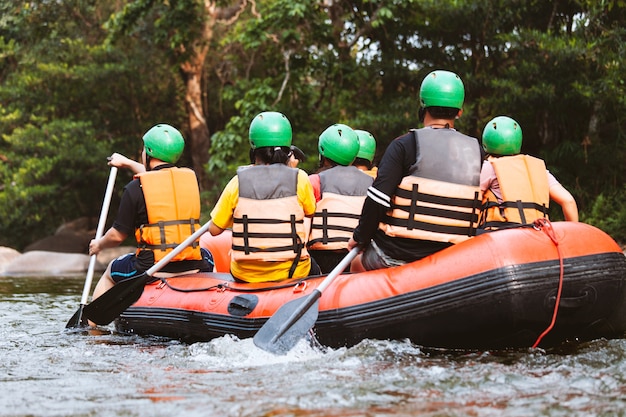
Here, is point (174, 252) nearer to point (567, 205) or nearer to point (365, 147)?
point (365, 147)

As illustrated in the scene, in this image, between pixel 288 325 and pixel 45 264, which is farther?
pixel 45 264

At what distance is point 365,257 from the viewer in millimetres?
4629

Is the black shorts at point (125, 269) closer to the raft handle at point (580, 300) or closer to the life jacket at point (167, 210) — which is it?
the life jacket at point (167, 210)

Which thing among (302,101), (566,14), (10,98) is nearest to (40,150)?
(10,98)

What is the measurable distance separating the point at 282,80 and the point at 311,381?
10.4 m

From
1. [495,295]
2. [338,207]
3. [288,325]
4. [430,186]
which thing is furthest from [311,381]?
[338,207]

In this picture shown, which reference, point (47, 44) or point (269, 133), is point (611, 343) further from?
point (47, 44)

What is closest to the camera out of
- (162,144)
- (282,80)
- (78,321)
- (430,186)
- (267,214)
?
(430,186)

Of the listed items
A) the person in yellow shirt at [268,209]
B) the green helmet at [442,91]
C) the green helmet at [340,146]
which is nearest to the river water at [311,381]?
the person in yellow shirt at [268,209]

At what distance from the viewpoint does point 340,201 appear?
17.7 feet

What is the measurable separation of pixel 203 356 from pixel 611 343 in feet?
7.45

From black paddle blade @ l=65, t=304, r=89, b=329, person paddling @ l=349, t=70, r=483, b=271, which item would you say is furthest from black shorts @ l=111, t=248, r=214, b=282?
person paddling @ l=349, t=70, r=483, b=271

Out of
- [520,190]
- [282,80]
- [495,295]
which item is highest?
[282,80]

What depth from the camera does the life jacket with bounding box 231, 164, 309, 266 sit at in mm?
4746
